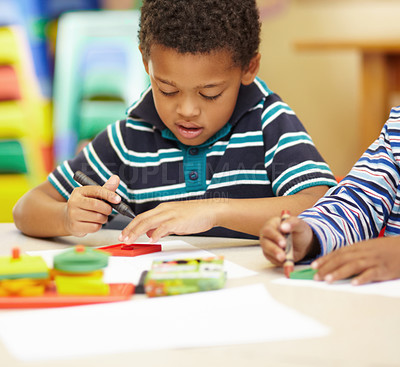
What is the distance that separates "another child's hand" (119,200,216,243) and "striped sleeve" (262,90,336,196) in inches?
6.9

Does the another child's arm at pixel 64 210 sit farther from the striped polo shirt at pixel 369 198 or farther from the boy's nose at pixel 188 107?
the striped polo shirt at pixel 369 198

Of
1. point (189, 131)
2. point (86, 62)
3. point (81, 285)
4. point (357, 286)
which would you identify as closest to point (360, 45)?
point (86, 62)

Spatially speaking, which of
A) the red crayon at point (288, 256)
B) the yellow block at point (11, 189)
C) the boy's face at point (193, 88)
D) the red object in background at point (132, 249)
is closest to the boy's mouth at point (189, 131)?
the boy's face at point (193, 88)

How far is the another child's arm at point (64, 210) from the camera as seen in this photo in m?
0.94

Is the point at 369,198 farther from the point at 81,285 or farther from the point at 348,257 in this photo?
the point at 81,285

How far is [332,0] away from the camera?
118 inches

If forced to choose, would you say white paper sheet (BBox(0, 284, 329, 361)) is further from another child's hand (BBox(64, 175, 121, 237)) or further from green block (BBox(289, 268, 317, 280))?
another child's hand (BBox(64, 175, 121, 237))

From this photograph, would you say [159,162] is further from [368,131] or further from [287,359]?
[368,131]

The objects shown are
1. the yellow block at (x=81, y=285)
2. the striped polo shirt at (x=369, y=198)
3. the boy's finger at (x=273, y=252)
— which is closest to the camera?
the yellow block at (x=81, y=285)

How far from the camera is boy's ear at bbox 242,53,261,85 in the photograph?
1.07 m

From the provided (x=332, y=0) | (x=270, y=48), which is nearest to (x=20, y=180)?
(x=270, y=48)

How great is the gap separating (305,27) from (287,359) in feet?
9.12

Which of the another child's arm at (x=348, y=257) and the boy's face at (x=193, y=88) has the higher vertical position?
the boy's face at (x=193, y=88)

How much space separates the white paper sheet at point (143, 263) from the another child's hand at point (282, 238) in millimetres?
35
